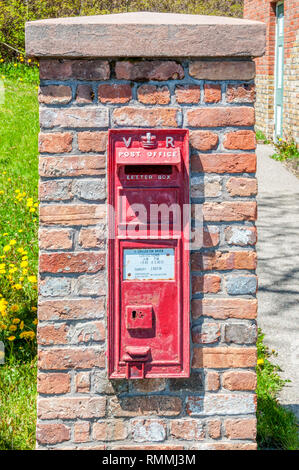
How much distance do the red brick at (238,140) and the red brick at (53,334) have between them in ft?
3.15

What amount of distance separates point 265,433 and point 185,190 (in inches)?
57.5

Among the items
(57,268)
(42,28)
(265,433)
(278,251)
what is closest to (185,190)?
(57,268)

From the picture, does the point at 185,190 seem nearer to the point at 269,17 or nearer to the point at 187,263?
the point at 187,263

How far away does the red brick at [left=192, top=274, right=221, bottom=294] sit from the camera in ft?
8.27

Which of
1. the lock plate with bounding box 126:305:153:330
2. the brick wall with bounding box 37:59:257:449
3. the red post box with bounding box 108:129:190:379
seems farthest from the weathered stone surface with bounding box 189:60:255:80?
the lock plate with bounding box 126:305:153:330

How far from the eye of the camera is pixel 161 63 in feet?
7.91

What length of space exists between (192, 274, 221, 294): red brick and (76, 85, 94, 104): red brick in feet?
2.64

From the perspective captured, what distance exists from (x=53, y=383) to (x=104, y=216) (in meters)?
0.71

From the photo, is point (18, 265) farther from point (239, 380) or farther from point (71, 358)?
point (239, 380)

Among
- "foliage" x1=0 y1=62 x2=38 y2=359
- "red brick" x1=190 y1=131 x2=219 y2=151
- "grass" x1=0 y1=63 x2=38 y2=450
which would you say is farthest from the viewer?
"foliage" x1=0 y1=62 x2=38 y2=359

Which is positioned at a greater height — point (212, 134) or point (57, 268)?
point (212, 134)

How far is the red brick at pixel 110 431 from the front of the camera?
2570 mm

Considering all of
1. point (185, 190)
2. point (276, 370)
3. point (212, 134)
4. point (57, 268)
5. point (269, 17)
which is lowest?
point (276, 370)

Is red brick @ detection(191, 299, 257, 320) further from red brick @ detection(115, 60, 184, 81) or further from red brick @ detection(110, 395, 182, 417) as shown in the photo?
red brick @ detection(115, 60, 184, 81)
